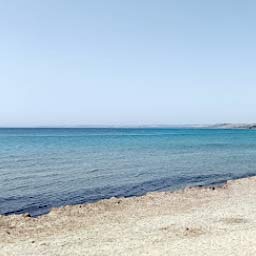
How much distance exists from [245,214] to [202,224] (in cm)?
300

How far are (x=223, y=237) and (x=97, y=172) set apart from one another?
892 inches

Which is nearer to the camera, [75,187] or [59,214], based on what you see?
[59,214]

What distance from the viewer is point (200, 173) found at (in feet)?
125

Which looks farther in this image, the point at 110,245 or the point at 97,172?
the point at 97,172

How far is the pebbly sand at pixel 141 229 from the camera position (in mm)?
13508

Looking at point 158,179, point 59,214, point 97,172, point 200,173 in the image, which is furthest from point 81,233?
point 200,173

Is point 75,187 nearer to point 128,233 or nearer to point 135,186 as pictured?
point 135,186

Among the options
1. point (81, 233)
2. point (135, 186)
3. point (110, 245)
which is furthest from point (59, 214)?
point (135, 186)

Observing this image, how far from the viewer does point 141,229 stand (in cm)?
1631

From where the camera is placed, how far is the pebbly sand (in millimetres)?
13508

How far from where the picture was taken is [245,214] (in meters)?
18.9

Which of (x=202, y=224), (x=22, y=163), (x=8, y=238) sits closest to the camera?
(x=8, y=238)

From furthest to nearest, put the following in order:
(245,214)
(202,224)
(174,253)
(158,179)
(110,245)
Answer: (158,179), (245,214), (202,224), (110,245), (174,253)

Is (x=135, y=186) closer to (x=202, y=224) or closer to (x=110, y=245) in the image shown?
(x=202, y=224)
